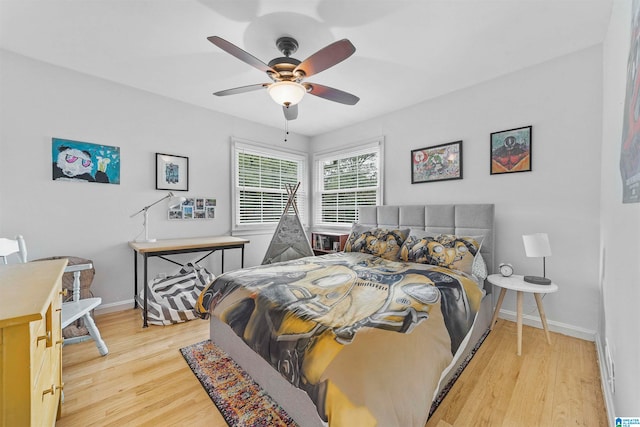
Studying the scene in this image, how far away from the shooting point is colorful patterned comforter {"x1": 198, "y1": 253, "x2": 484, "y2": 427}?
1.00 metres

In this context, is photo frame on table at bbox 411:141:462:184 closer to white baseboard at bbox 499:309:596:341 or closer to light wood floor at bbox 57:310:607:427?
white baseboard at bbox 499:309:596:341

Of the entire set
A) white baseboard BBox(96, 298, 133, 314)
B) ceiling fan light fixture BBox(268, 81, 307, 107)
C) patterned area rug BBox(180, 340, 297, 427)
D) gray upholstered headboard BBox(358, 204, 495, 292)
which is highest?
ceiling fan light fixture BBox(268, 81, 307, 107)

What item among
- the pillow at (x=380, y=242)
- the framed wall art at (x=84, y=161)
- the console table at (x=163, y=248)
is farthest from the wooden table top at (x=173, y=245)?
the pillow at (x=380, y=242)

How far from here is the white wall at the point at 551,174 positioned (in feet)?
7.43

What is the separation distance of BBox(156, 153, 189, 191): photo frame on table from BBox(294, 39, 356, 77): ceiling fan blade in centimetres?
223

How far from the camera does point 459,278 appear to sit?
205 cm

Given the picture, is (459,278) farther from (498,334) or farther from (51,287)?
(51,287)

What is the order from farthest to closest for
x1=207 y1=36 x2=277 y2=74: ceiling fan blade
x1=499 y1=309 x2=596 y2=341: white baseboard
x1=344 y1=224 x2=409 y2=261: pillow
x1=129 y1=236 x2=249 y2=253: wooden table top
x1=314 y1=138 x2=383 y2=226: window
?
x1=314 y1=138 x2=383 y2=226: window, x1=344 y1=224 x2=409 y2=261: pillow, x1=129 y1=236 x2=249 y2=253: wooden table top, x1=499 y1=309 x2=596 y2=341: white baseboard, x1=207 y1=36 x2=277 y2=74: ceiling fan blade

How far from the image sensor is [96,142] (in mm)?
2803

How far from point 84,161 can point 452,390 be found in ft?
12.7

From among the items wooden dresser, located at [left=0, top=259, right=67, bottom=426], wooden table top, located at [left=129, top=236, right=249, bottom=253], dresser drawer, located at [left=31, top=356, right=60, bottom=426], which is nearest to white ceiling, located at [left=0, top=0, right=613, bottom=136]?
wooden table top, located at [left=129, top=236, right=249, bottom=253]

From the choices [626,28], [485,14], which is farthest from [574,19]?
[626,28]

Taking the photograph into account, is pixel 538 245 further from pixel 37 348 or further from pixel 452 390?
pixel 37 348

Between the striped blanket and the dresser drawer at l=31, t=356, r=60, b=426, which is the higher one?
the dresser drawer at l=31, t=356, r=60, b=426
